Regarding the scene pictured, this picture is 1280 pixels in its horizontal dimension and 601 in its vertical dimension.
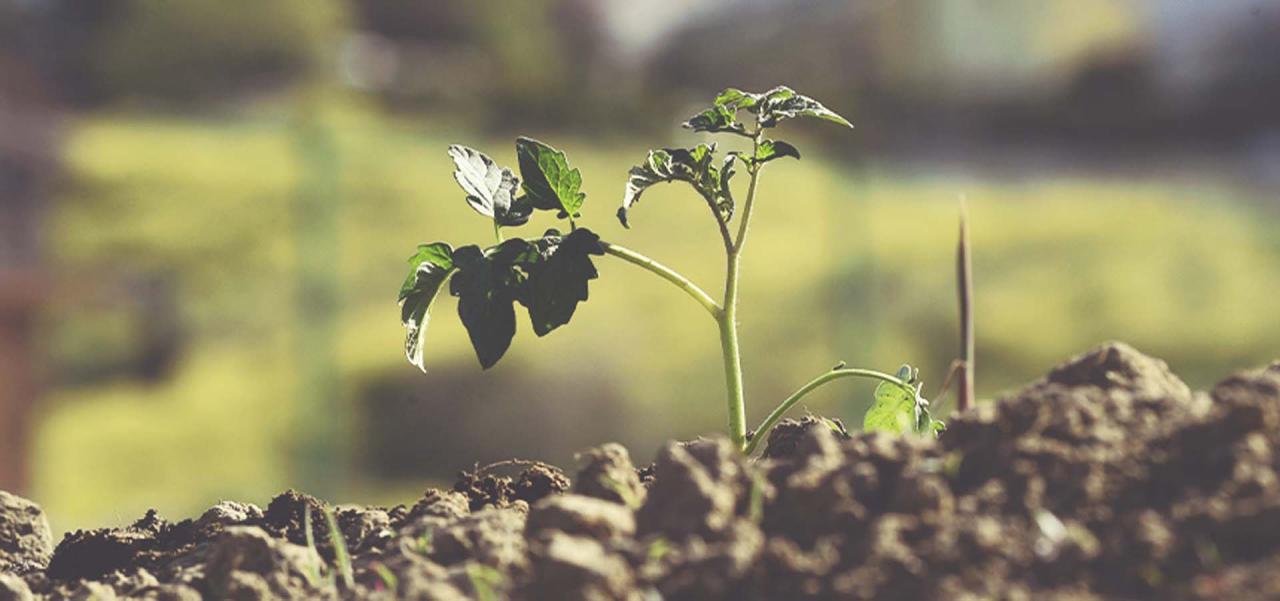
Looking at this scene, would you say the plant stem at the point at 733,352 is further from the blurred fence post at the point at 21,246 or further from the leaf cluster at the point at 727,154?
the blurred fence post at the point at 21,246

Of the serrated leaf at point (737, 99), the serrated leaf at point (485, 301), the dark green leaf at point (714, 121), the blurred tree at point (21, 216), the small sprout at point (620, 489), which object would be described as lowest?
the small sprout at point (620, 489)

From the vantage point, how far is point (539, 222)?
33.2 feet

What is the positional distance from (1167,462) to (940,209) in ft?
32.5

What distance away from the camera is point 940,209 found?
11.0 metres

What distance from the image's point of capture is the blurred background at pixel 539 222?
29.6 feet

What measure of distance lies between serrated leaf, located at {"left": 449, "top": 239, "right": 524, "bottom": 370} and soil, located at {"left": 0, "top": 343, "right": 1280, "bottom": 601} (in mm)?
217

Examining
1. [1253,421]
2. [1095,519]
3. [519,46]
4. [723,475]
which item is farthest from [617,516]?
[519,46]

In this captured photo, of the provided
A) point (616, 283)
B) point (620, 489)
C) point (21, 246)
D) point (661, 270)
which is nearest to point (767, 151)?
point (661, 270)

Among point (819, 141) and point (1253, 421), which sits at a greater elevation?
point (819, 141)

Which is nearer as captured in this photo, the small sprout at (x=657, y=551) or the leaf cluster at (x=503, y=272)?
the small sprout at (x=657, y=551)

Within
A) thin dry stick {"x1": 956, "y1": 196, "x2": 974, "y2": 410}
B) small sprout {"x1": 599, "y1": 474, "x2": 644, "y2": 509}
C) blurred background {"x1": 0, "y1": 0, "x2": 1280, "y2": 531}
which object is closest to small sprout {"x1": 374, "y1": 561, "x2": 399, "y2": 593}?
small sprout {"x1": 599, "y1": 474, "x2": 644, "y2": 509}

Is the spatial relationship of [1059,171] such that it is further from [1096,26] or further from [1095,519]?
[1095,519]

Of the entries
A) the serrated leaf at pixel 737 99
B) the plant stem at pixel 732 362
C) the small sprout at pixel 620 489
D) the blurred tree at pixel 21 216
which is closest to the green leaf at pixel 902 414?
the plant stem at pixel 732 362

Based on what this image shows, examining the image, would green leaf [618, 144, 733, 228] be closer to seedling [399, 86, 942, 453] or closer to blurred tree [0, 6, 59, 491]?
seedling [399, 86, 942, 453]
